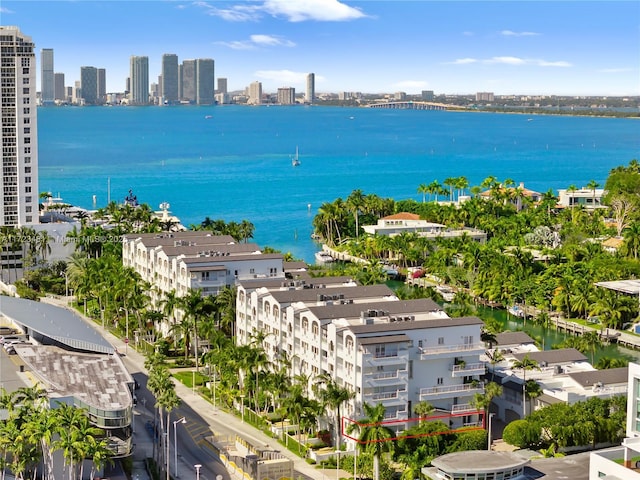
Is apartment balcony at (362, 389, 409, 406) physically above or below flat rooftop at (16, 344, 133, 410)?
below

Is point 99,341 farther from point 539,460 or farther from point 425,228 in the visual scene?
point 425,228

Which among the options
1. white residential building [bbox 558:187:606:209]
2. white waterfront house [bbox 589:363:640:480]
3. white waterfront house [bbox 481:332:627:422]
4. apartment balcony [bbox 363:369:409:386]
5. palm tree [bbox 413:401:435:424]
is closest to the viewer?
white waterfront house [bbox 589:363:640:480]

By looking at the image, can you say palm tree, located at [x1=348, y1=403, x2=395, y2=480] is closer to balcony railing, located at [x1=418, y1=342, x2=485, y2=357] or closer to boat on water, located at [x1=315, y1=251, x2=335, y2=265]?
balcony railing, located at [x1=418, y1=342, x2=485, y2=357]

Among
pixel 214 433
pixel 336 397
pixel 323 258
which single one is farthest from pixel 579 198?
pixel 214 433

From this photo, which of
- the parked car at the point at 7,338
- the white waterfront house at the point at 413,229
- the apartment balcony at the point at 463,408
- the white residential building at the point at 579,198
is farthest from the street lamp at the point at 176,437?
the white residential building at the point at 579,198

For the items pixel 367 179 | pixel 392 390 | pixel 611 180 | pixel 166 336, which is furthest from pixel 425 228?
pixel 367 179

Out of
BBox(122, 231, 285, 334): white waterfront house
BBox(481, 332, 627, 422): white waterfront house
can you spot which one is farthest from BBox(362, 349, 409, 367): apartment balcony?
BBox(122, 231, 285, 334): white waterfront house
